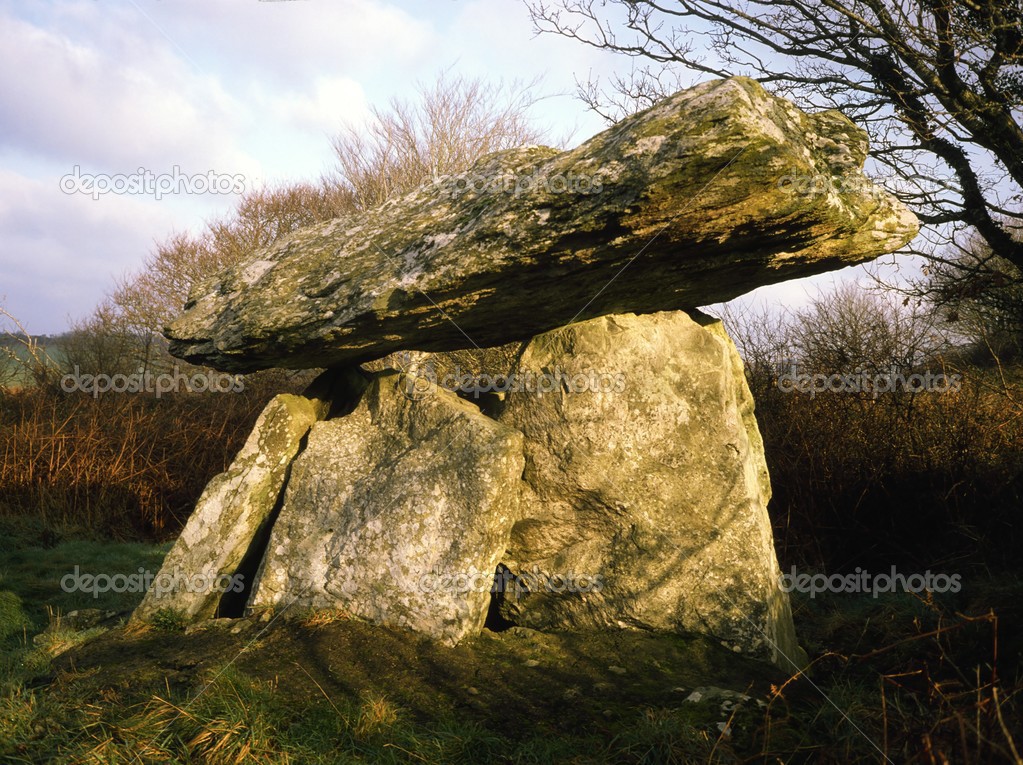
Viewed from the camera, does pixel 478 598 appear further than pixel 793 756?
Yes

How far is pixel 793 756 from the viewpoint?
134 inches

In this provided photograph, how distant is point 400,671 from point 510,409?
5.73ft

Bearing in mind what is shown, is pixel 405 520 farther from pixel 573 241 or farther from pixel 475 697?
pixel 573 241

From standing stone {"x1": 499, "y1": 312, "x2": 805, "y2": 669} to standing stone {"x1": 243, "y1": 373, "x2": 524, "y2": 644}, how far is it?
0.28m

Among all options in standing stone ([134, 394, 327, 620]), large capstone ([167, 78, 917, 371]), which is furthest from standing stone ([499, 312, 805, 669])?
standing stone ([134, 394, 327, 620])

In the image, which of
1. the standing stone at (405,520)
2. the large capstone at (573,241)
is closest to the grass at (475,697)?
the standing stone at (405,520)

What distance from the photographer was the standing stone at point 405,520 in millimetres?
4816

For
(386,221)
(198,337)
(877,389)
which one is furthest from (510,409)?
(877,389)

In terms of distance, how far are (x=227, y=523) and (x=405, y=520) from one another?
1.34 metres

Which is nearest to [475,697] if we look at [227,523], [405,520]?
[405,520]

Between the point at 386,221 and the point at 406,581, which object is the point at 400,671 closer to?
the point at 406,581

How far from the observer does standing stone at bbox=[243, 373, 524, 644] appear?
482cm

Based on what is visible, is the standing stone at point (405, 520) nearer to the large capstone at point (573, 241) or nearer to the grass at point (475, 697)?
the grass at point (475, 697)

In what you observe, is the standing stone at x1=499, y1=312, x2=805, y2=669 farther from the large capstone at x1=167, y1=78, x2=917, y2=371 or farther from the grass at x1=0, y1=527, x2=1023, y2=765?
the large capstone at x1=167, y1=78, x2=917, y2=371
